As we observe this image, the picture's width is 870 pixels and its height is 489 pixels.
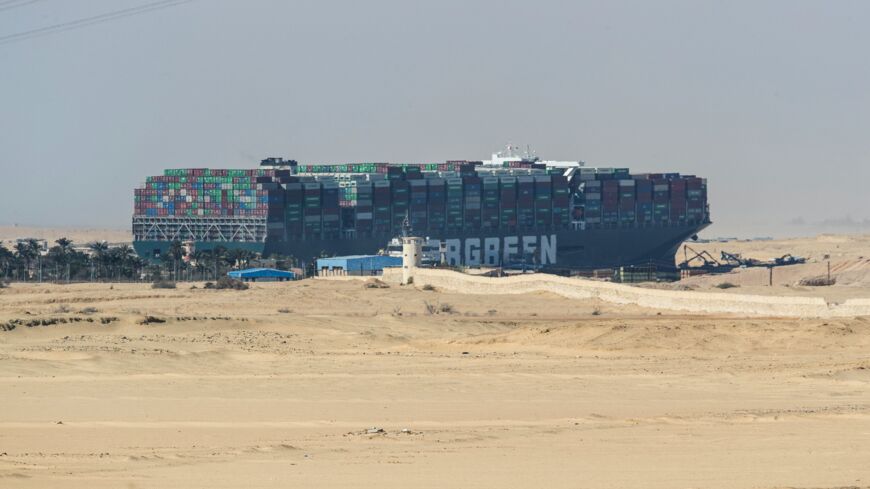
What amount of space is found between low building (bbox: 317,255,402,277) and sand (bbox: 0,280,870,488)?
5849 cm

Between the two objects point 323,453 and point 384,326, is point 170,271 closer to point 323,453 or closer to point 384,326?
point 384,326

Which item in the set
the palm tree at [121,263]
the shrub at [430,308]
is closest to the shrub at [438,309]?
the shrub at [430,308]

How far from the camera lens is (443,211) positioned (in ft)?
528

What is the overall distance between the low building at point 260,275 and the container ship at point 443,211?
1622 inches

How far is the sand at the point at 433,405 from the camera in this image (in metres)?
17.3

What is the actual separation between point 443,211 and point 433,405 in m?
137

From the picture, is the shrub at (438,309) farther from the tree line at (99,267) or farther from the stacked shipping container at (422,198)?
the stacked shipping container at (422,198)

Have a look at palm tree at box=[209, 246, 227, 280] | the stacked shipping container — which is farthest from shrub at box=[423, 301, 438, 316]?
the stacked shipping container

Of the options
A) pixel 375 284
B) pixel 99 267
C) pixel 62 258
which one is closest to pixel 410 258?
pixel 375 284

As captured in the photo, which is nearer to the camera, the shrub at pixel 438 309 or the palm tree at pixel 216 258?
the shrub at pixel 438 309

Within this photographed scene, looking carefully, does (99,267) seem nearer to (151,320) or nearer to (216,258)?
(216,258)

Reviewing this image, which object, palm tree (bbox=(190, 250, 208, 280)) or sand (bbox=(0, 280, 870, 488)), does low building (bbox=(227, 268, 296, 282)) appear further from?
sand (bbox=(0, 280, 870, 488))

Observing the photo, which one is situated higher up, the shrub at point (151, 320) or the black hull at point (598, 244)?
the black hull at point (598, 244)

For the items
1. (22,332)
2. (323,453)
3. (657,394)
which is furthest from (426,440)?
(22,332)
